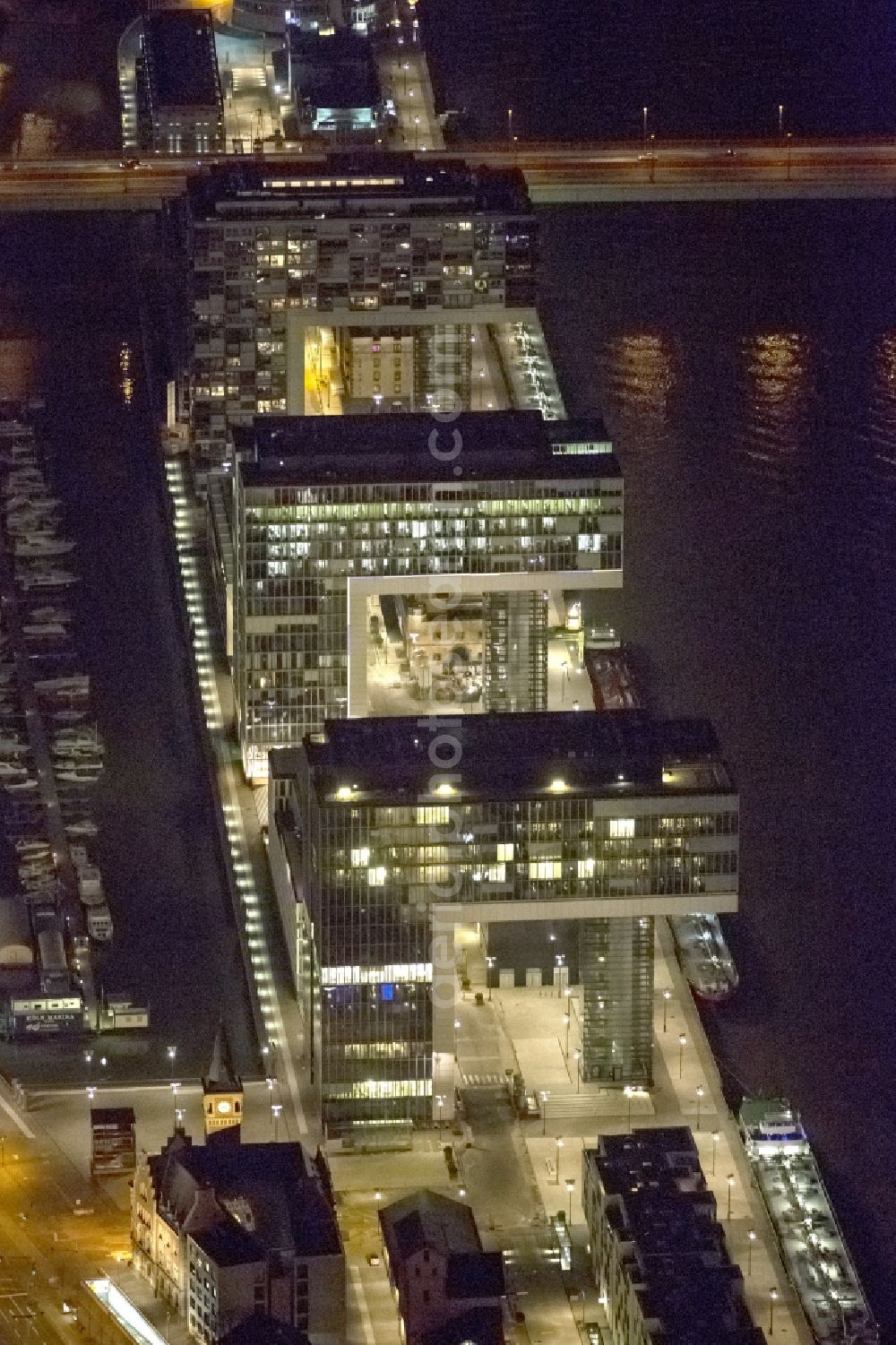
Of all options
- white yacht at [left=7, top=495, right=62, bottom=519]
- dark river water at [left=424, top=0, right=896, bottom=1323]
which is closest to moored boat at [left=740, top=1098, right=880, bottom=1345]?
dark river water at [left=424, top=0, right=896, bottom=1323]

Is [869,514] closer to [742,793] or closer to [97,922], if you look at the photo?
[742,793]

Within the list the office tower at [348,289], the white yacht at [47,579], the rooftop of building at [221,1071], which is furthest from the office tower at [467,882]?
the office tower at [348,289]

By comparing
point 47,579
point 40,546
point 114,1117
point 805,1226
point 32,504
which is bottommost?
point 805,1226

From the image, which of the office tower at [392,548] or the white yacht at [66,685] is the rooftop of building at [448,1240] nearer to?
the office tower at [392,548]

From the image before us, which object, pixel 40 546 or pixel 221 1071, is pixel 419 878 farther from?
pixel 40 546

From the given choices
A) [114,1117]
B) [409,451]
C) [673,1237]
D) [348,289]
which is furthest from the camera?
[348,289]

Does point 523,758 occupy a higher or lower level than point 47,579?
higher

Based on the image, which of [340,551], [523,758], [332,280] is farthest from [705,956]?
[332,280]
